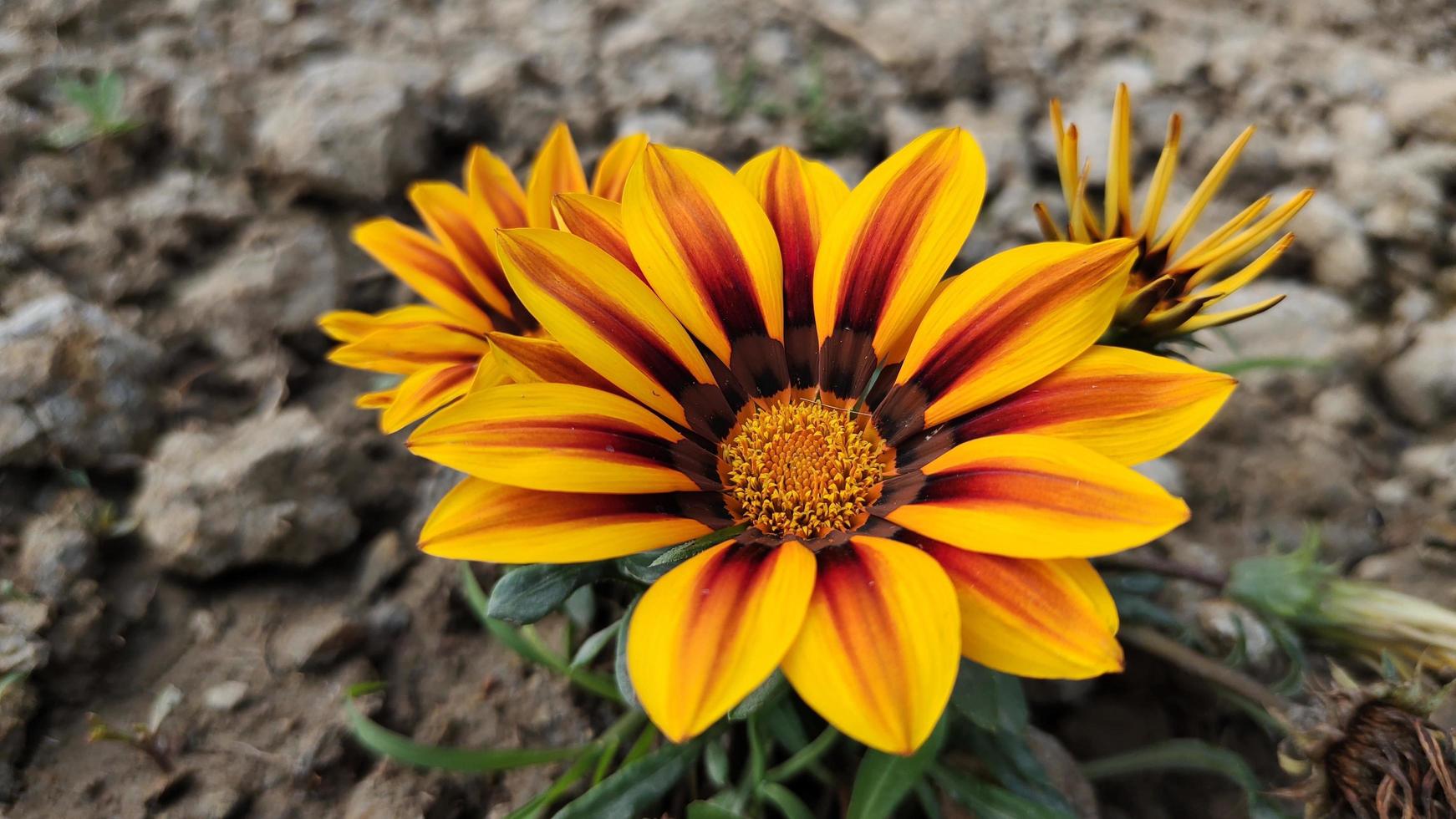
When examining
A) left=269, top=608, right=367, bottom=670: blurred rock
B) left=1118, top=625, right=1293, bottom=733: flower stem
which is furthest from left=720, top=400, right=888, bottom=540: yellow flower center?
left=269, top=608, right=367, bottom=670: blurred rock

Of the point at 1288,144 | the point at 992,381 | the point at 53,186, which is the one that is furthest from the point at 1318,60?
the point at 53,186

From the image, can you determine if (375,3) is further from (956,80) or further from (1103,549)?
(1103,549)

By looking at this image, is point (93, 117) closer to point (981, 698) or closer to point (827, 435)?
point (827, 435)

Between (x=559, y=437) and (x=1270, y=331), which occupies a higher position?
(x=559, y=437)

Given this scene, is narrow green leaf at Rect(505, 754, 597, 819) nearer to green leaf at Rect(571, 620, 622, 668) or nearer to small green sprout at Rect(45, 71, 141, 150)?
green leaf at Rect(571, 620, 622, 668)

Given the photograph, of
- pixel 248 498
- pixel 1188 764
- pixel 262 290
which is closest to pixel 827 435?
pixel 1188 764
